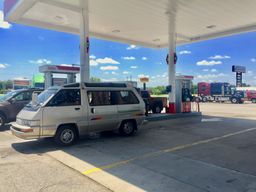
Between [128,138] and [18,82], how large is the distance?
3114 centimetres

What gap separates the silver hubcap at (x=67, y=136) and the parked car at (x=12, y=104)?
4.90 metres

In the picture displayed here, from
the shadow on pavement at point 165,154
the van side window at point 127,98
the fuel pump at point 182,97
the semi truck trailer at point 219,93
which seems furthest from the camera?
the semi truck trailer at point 219,93

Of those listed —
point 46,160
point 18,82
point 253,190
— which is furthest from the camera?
point 18,82

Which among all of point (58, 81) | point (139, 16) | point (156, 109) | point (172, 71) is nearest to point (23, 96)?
point (58, 81)

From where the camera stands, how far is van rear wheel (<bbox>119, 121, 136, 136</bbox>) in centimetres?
918

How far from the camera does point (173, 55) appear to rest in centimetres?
1580

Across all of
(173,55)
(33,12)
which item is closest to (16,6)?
(33,12)

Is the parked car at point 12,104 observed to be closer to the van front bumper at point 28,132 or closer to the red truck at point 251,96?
the van front bumper at point 28,132

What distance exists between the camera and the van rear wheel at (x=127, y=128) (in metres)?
9.18

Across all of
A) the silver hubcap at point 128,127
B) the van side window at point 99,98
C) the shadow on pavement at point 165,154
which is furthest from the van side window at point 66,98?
the silver hubcap at point 128,127

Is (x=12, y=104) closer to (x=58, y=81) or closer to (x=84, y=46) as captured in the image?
(x=84, y=46)

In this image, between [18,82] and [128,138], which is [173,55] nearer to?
[128,138]

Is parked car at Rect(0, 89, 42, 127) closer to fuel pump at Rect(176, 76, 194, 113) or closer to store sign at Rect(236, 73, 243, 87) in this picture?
fuel pump at Rect(176, 76, 194, 113)

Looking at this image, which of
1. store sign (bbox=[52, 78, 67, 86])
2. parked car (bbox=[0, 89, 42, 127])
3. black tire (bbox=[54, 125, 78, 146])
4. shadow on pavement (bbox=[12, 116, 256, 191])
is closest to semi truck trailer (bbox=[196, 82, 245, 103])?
store sign (bbox=[52, 78, 67, 86])
